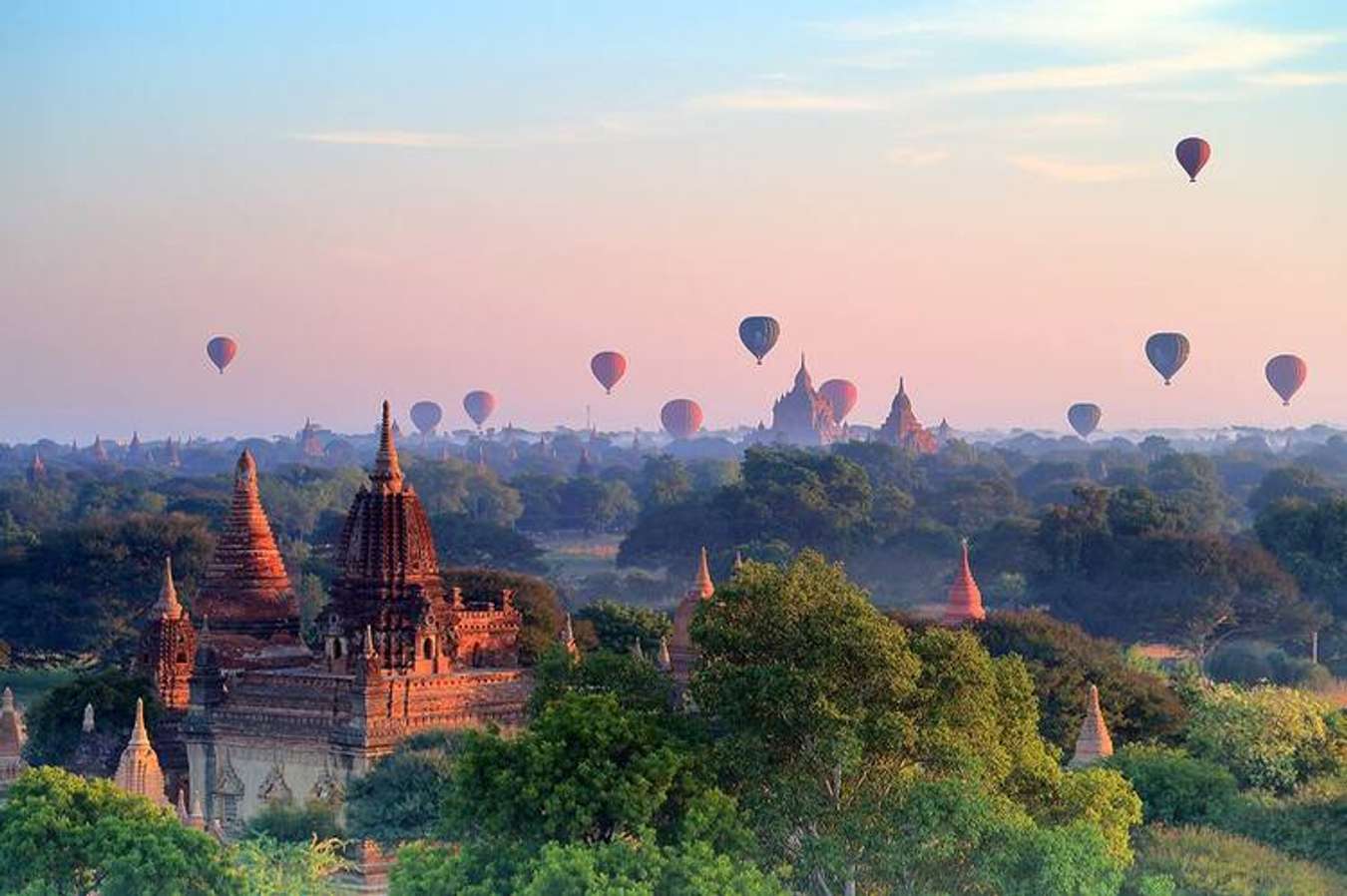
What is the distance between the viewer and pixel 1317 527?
10769cm

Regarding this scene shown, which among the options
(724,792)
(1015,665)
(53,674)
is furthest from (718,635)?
(53,674)

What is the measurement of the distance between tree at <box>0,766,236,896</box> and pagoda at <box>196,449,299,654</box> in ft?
56.0

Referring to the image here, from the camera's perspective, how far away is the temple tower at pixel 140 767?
2074 inches

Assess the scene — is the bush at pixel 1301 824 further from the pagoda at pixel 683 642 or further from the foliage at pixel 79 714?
the foliage at pixel 79 714

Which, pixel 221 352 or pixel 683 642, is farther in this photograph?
pixel 221 352

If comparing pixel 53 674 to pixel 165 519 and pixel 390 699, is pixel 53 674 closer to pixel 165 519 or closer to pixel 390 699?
pixel 165 519

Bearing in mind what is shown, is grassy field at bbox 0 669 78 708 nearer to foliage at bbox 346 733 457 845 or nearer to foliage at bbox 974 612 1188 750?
foliage at bbox 974 612 1188 750

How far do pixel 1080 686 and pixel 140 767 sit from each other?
2194 cm

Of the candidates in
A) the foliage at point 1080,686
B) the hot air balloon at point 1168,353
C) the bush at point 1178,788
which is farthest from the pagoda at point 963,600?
the hot air balloon at point 1168,353

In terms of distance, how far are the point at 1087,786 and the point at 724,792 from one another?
544cm

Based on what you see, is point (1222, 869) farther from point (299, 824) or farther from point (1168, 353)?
point (1168, 353)

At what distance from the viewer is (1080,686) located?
63562 mm

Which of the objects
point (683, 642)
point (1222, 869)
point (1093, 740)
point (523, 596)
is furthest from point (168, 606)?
point (1222, 869)

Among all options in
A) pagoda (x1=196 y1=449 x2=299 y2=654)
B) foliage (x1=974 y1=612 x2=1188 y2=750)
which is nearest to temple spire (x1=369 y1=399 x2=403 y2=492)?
pagoda (x1=196 y1=449 x2=299 y2=654)
